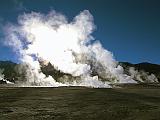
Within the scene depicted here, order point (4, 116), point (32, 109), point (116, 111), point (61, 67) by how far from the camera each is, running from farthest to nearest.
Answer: point (61, 67) < point (32, 109) < point (116, 111) < point (4, 116)

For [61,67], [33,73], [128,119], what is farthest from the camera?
[61,67]

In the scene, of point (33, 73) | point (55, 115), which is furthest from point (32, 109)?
point (33, 73)

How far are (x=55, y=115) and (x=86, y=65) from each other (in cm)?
10567

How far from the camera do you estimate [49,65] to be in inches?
4902

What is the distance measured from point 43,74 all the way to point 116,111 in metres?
89.8

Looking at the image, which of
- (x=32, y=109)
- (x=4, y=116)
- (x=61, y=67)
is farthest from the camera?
(x=61, y=67)

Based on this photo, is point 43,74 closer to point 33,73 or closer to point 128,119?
point 33,73

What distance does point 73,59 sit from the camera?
12519cm

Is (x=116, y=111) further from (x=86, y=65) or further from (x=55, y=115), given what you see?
(x=86, y=65)

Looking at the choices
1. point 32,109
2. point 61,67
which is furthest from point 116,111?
point 61,67

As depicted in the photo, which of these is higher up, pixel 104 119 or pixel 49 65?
pixel 49 65

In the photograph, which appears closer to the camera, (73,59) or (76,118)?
(76,118)

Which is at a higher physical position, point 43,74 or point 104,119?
point 43,74

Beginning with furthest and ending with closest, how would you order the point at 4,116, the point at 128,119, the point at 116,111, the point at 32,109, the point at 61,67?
the point at 61,67, the point at 32,109, the point at 116,111, the point at 4,116, the point at 128,119
